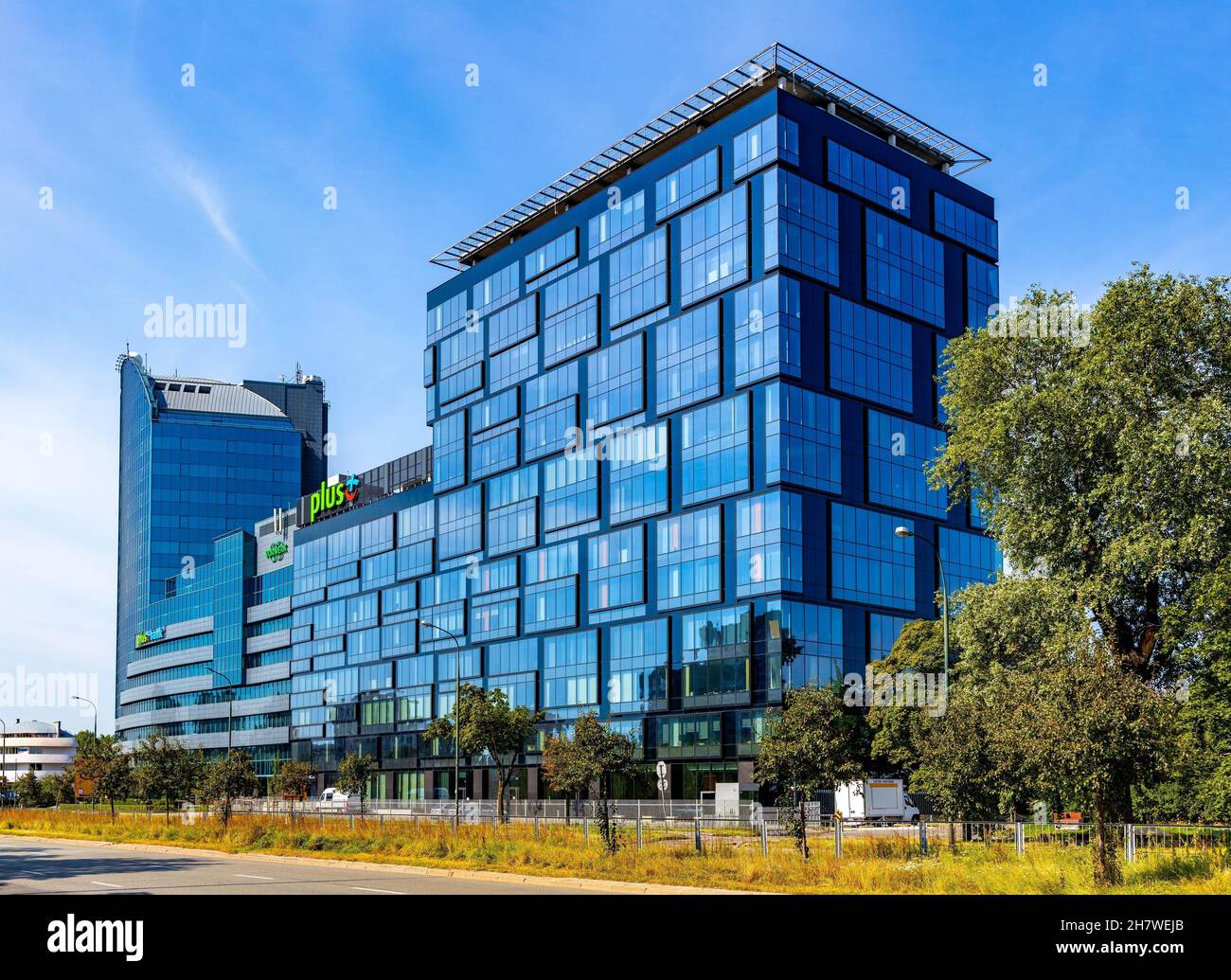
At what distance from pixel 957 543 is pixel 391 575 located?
2042 inches

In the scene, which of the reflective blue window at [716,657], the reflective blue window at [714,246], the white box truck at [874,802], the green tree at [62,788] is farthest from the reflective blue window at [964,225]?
the green tree at [62,788]

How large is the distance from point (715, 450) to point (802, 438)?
595cm

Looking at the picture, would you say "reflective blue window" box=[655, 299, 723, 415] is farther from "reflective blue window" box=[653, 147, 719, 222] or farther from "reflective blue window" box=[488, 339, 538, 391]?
"reflective blue window" box=[488, 339, 538, 391]

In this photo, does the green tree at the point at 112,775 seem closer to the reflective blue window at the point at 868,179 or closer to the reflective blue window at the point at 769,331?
the reflective blue window at the point at 769,331

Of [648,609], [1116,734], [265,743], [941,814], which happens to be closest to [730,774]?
[648,609]

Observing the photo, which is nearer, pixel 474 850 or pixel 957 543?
pixel 474 850

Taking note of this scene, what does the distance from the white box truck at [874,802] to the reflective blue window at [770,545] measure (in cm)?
1434

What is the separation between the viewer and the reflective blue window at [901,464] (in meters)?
83.1

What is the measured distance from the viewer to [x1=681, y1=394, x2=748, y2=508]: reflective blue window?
78.6 meters

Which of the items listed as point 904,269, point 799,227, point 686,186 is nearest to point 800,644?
point 799,227

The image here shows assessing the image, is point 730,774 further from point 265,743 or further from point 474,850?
point 265,743

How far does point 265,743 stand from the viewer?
141625 millimetres

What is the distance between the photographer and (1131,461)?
35.3 metres
